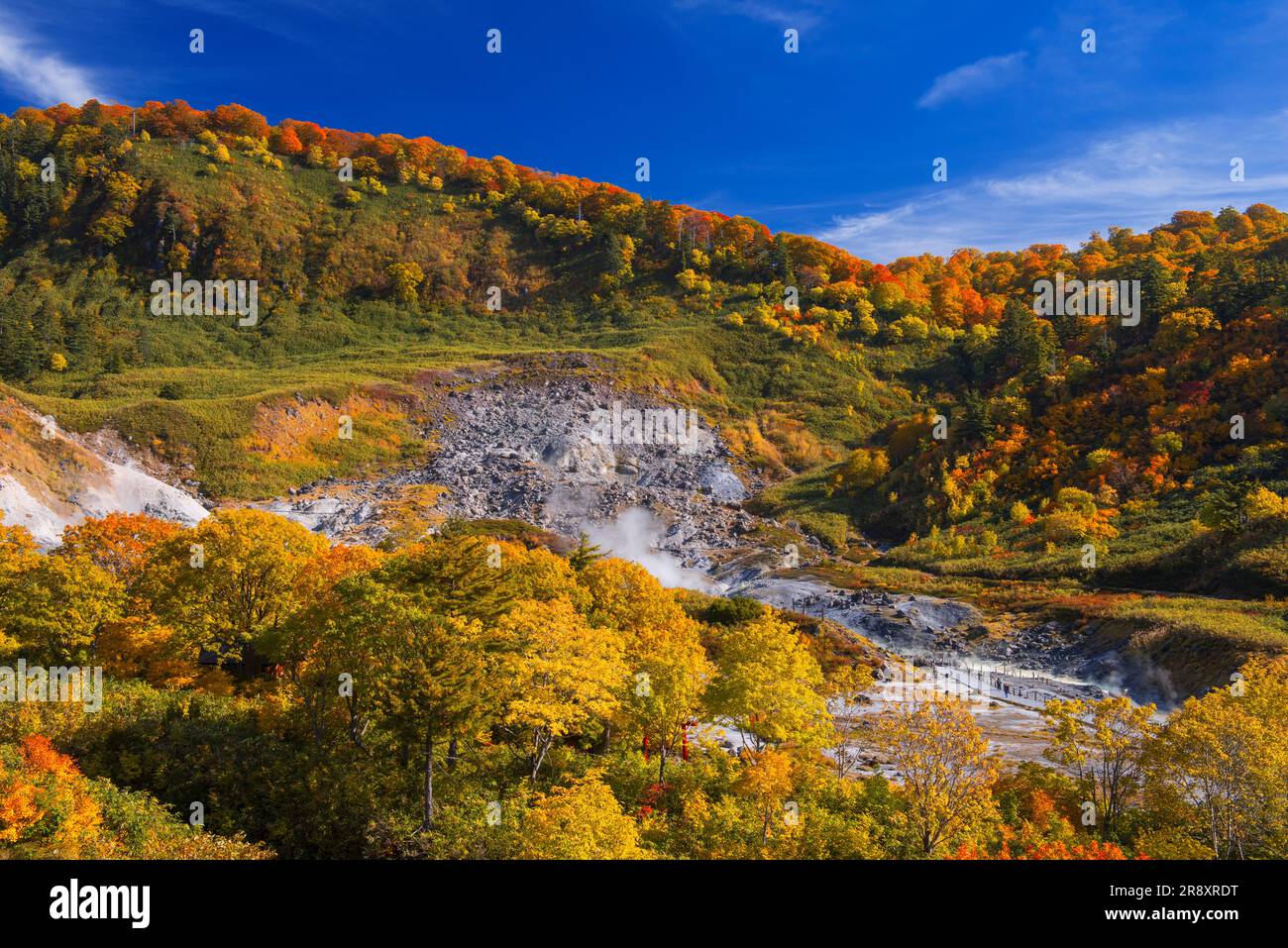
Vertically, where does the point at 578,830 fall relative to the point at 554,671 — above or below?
below

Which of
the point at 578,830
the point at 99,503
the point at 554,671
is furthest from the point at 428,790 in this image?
the point at 99,503

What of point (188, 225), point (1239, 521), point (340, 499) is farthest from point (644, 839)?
point (188, 225)

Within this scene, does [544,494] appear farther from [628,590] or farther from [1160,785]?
[1160,785]

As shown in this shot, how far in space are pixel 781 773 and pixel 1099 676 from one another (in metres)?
28.5

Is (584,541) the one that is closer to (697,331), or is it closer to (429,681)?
(429,681)

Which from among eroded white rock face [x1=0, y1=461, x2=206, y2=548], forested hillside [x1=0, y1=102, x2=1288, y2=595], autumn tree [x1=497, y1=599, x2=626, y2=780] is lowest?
autumn tree [x1=497, y1=599, x2=626, y2=780]

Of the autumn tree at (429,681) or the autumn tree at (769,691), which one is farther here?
the autumn tree at (769,691)

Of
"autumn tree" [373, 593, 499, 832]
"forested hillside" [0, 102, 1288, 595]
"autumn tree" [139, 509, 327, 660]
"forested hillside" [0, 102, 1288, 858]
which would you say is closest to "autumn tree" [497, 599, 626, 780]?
"forested hillside" [0, 102, 1288, 858]

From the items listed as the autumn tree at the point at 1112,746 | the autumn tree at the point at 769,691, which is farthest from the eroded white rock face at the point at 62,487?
the autumn tree at the point at 1112,746

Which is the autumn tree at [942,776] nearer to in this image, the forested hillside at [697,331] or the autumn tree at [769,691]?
the autumn tree at [769,691]


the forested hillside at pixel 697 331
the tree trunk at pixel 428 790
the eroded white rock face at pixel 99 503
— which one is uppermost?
the forested hillside at pixel 697 331

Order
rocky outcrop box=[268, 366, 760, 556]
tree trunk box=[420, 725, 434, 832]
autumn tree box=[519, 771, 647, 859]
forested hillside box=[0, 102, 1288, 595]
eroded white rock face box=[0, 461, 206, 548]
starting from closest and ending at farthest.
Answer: autumn tree box=[519, 771, 647, 859]
tree trunk box=[420, 725, 434, 832]
eroded white rock face box=[0, 461, 206, 548]
forested hillside box=[0, 102, 1288, 595]
rocky outcrop box=[268, 366, 760, 556]

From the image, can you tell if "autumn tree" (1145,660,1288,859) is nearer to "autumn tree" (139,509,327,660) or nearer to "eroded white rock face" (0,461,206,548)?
"autumn tree" (139,509,327,660)

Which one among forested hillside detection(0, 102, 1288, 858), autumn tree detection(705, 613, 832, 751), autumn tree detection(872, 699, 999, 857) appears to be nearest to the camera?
autumn tree detection(872, 699, 999, 857)
